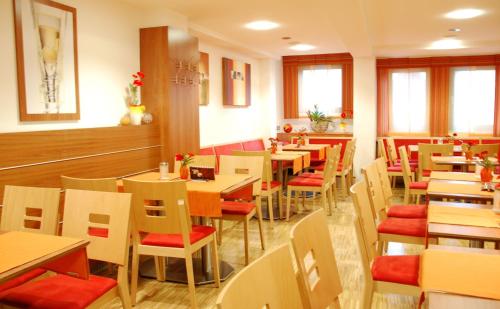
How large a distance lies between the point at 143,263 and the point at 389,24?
4694 millimetres

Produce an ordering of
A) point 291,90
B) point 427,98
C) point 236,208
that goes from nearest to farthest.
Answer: point 236,208, point 427,98, point 291,90

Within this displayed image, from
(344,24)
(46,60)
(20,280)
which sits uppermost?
(344,24)

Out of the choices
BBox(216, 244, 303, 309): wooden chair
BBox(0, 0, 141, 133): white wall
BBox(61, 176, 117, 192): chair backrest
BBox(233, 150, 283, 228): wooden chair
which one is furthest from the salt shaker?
BBox(216, 244, 303, 309): wooden chair

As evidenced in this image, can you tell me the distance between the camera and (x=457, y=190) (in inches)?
121

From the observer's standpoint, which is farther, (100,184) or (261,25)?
(261,25)

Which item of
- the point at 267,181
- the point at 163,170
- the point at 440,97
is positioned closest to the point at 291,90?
the point at 440,97

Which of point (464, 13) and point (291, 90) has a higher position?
point (464, 13)

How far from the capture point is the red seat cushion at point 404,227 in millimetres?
3057

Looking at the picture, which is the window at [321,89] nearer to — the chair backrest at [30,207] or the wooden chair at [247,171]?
the wooden chair at [247,171]

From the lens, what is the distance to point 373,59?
340 inches

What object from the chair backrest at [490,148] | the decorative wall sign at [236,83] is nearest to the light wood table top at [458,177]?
the chair backrest at [490,148]

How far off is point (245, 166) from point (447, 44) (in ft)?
18.0

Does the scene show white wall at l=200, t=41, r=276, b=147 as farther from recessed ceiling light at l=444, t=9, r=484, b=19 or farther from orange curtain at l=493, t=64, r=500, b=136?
orange curtain at l=493, t=64, r=500, b=136

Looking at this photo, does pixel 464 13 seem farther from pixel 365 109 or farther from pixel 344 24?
pixel 365 109
